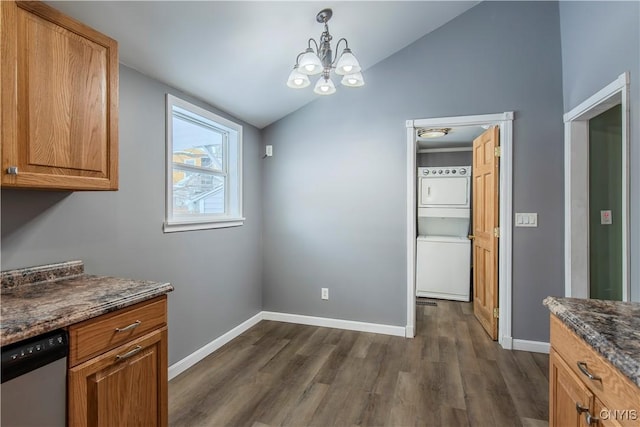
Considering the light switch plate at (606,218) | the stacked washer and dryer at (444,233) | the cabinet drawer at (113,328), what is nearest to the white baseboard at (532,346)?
the light switch plate at (606,218)

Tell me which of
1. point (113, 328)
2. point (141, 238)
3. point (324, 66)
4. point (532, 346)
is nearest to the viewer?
point (113, 328)

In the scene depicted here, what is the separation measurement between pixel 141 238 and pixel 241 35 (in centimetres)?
155

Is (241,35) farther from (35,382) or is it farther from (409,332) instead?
(409,332)

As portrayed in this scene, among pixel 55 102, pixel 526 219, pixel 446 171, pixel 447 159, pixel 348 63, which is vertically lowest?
pixel 526 219

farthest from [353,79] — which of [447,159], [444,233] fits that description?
[444,233]

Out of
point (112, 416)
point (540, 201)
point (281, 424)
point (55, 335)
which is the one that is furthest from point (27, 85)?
point (540, 201)

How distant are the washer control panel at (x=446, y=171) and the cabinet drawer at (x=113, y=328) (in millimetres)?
4341

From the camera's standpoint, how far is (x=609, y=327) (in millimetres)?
1025

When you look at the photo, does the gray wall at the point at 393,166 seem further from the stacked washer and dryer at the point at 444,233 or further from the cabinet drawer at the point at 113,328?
the cabinet drawer at the point at 113,328

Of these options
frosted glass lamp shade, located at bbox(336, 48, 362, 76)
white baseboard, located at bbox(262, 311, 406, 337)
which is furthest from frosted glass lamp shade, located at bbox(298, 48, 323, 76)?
white baseboard, located at bbox(262, 311, 406, 337)

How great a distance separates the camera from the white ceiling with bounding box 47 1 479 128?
70.1 inches

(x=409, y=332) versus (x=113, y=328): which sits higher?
(x=113, y=328)

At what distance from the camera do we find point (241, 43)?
227cm

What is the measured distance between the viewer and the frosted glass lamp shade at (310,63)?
6.65 feet
